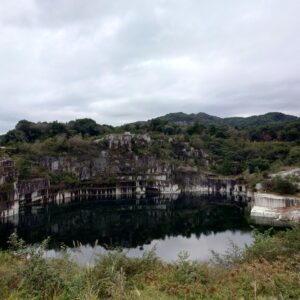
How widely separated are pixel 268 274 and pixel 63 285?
343 centimetres

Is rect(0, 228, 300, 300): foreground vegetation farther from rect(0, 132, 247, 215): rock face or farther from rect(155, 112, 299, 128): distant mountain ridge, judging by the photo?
rect(155, 112, 299, 128): distant mountain ridge

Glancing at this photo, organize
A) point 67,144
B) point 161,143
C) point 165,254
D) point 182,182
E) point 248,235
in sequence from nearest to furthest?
point 165,254 → point 248,235 → point 67,144 → point 182,182 → point 161,143

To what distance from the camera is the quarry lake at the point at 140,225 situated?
82.6 ft

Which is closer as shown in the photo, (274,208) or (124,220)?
(124,220)

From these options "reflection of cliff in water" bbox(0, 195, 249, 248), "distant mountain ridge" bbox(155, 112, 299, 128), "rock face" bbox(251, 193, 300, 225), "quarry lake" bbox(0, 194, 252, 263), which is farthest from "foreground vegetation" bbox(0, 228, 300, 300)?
"distant mountain ridge" bbox(155, 112, 299, 128)

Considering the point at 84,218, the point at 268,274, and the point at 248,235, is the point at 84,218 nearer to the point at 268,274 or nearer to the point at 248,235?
the point at 248,235

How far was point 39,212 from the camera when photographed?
3962 cm

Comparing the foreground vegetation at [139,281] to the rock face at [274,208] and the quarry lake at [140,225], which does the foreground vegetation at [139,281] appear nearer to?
the quarry lake at [140,225]

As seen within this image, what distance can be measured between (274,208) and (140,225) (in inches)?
559

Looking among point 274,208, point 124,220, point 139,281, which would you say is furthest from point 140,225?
point 139,281

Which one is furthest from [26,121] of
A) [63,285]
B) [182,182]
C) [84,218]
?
[63,285]

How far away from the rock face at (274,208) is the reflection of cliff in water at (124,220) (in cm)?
193

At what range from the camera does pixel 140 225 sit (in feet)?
113

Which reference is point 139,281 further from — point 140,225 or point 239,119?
point 239,119
